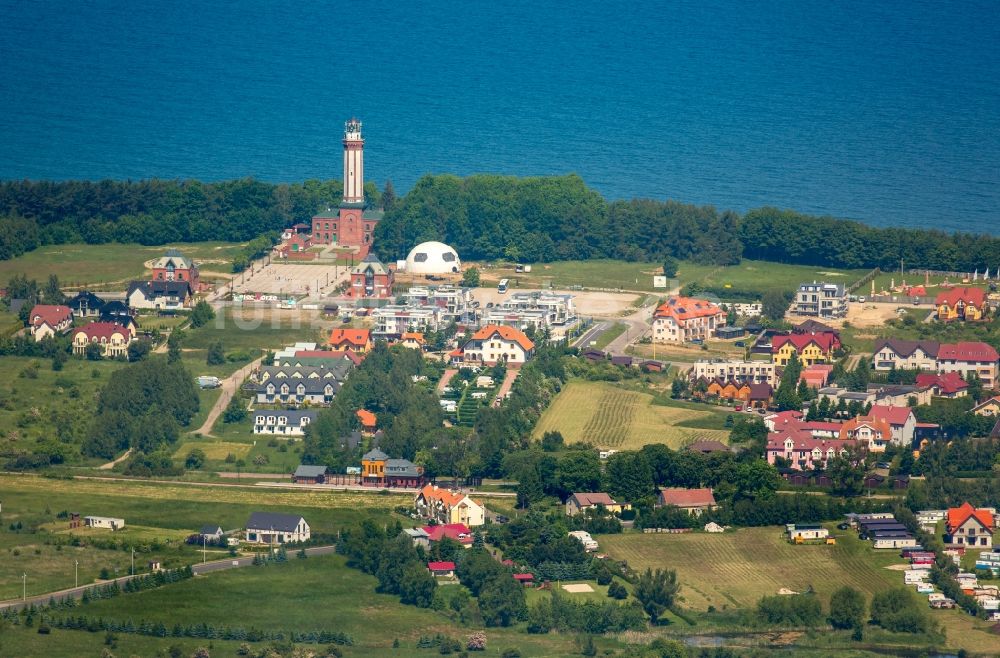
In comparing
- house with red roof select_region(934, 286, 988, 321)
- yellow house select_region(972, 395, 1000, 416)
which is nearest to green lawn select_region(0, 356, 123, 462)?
yellow house select_region(972, 395, 1000, 416)

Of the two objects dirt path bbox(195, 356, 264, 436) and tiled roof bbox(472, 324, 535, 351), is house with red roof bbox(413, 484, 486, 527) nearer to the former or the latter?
dirt path bbox(195, 356, 264, 436)

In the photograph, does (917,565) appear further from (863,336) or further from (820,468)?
(863,336)

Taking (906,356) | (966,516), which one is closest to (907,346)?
(906,356)

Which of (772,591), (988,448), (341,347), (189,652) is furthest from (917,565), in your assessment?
(341,347)

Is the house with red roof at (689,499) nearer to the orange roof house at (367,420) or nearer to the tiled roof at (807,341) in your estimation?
the orange roof house at (367,420)

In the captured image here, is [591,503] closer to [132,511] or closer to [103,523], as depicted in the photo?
[132,511]

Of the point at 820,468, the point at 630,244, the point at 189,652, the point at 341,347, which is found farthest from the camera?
the point at 630,244
